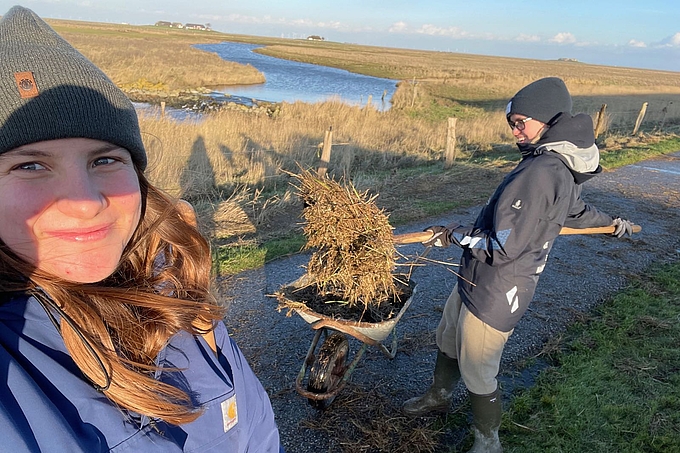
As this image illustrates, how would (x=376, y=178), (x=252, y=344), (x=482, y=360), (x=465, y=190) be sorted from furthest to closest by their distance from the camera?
(x=376, y=178), (x=465, y=190), (x=252, y=344), (x=482, y=360)

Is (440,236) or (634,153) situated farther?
(634,153)

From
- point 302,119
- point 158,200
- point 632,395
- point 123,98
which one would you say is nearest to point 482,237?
point 158,200

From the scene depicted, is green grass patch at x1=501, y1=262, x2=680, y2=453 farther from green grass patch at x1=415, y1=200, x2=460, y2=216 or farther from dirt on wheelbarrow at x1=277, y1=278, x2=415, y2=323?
green grass patch at x1=415, y1=200, x2=460, y2=216

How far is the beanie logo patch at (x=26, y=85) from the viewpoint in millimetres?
1048

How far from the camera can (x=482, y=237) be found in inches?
105

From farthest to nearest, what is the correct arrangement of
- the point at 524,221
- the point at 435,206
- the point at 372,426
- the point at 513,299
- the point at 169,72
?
1. the point at 169,72
2. the point at 435,206
3. the point at 372,426
4. the point at 513,299
5. the point at 524,221

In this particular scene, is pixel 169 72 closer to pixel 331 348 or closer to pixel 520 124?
pixel 331 348

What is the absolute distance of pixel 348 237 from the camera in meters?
2.92

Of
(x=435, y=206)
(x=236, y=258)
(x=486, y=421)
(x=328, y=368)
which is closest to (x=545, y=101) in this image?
(x=486, y=421)

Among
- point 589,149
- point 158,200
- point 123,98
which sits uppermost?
point 123,98

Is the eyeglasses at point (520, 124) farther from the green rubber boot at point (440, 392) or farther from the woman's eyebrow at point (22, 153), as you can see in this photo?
the woman's eyebrow at point (22, 153)

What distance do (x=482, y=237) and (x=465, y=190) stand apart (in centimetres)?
757

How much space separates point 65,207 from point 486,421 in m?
2.83

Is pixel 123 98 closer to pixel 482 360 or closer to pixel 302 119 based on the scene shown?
pixel 482 360
